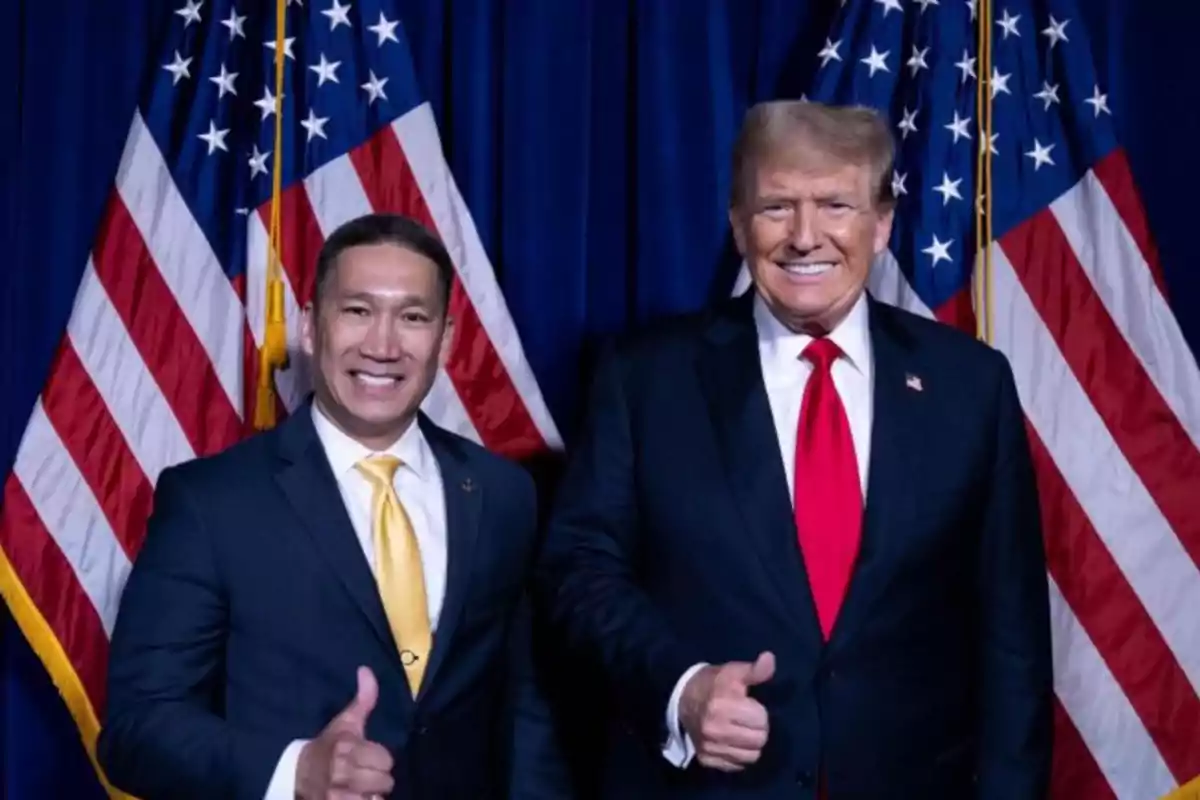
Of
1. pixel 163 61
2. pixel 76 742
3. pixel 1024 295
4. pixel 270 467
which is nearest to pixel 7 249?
Answer: pixel 163 61

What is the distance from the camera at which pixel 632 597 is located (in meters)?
1.68

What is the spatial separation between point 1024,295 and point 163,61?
4.47ft

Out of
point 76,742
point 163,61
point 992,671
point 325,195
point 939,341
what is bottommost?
point 76,742

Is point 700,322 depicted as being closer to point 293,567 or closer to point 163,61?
point 293,567

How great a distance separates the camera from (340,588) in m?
1.66

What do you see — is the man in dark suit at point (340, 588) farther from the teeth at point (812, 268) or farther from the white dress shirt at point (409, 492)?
the teeth at point (812, 268)

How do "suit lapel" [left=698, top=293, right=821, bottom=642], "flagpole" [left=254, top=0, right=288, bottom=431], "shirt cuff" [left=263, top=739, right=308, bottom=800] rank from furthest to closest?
"flagpole" [left=254, top=0, right=288, bottom=431] < "suit lapel" [left=698, top=293, right=821, bottom=642] < "shirt cuff" [left=263, top=739, right=308, bottom=800]

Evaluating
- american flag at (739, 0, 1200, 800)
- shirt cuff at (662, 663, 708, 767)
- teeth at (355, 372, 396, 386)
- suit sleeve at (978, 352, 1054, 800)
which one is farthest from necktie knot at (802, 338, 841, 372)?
american flag at (739, 0, 1200, 800)

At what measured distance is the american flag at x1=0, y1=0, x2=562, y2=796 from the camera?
222 centimetres

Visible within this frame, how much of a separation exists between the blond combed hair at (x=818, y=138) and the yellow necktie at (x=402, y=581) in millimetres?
547

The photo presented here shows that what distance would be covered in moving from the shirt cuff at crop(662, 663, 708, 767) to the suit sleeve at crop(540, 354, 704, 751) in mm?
12

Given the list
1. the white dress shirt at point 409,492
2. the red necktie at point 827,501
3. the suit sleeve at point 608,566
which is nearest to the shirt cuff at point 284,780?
the white dress shirt at point 409,492

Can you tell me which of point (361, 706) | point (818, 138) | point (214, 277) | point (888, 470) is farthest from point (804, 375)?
point (214, 277)

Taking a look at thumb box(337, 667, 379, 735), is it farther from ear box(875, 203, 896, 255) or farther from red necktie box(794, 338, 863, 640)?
ear box(875, 203, 896, 255)
